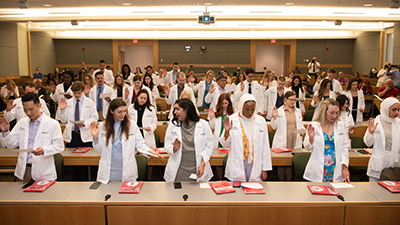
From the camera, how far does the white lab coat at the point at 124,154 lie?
10.6ft

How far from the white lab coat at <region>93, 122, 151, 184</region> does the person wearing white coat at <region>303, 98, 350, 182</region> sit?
1.95m

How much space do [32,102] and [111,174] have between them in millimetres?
1192

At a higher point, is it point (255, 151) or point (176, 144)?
point (176, 144)

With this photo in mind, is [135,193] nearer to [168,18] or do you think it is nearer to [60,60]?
[168,18]

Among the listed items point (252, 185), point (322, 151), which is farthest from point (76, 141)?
point (322, 151)

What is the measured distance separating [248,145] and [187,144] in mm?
702

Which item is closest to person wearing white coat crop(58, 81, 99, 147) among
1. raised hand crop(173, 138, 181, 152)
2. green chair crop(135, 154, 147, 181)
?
green chair crop(135, 154, 147, 181)

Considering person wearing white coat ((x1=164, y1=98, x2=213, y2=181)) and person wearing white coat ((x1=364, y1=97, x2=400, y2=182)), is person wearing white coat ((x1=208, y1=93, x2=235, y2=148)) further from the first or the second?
person wearing white coat ((x1=364, y1=97, x2=400, y2=182))

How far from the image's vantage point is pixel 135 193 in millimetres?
2900

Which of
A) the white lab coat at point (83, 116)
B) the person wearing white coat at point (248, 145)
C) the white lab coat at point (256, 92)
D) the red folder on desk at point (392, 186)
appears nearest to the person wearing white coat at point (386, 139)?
the red folder on desk at point (392, 186)

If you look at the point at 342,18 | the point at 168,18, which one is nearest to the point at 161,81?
the point at 168,18

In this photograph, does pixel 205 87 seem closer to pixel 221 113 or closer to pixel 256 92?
pixel 256 92

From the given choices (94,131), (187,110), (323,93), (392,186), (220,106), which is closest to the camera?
(392,186)

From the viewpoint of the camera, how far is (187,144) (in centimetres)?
337
